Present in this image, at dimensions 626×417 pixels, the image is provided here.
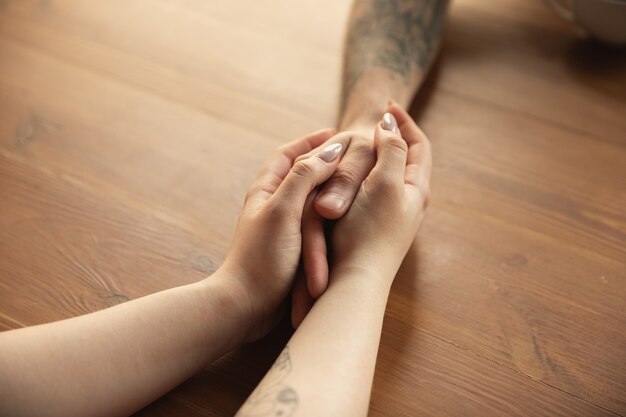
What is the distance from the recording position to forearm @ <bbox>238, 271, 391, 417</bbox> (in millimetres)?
650

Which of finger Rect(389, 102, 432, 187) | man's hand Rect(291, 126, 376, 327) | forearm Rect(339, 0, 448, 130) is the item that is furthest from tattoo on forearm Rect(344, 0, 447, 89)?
man's hand Rect(291, 126, 376, 327)

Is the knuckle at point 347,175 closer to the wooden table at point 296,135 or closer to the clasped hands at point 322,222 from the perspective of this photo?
the clasped hands at point 322,222

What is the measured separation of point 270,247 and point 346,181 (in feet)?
0.51

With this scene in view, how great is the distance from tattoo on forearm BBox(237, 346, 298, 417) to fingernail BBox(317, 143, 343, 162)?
296 mm

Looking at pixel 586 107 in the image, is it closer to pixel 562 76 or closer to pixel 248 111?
pixel 562 76

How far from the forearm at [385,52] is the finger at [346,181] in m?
0.15

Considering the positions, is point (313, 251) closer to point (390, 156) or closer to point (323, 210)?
point (323, 210)

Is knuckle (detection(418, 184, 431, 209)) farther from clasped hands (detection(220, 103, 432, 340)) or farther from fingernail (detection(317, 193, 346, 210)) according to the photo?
fingernail (detection(317, 193, 346, 210))

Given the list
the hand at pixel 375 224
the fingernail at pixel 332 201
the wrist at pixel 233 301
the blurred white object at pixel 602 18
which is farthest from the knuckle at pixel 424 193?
the blurred white object at pixel 602 18

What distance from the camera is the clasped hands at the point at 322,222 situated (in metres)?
0.79

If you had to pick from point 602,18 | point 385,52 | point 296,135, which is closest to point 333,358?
point 296,135

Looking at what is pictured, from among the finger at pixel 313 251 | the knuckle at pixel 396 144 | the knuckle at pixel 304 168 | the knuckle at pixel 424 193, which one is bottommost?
the knuckle at pixel 424 193

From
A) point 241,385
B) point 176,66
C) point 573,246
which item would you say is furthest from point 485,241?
point 176,66

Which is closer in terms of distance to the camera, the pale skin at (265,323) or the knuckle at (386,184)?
the pale skin at (265,323)
